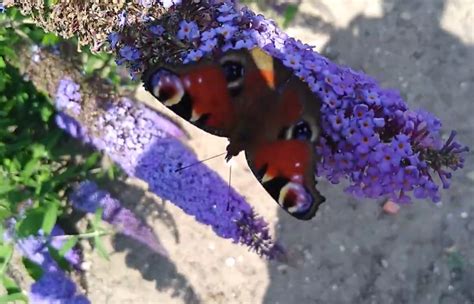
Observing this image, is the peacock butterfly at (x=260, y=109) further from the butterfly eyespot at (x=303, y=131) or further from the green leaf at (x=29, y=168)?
the green leaf at (x=29, y=168)

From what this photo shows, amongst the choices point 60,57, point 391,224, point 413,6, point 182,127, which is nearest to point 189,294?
point 182,127

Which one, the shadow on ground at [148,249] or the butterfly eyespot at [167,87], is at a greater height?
the butterfly eyespot at [167,87]

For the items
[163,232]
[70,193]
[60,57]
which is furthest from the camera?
[163,232]

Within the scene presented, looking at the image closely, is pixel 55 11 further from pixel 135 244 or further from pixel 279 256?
pixel 135 244

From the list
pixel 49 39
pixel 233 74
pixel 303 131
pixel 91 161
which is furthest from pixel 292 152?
pixel 91 161

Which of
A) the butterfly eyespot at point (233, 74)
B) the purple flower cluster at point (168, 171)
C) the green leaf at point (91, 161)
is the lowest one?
the green leaf at point (91, 161)

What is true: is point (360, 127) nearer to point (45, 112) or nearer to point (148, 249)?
point (45, 112)

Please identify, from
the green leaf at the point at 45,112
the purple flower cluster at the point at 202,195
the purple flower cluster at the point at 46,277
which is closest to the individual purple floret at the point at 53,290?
the purple flower cluster at the point at 46,277
